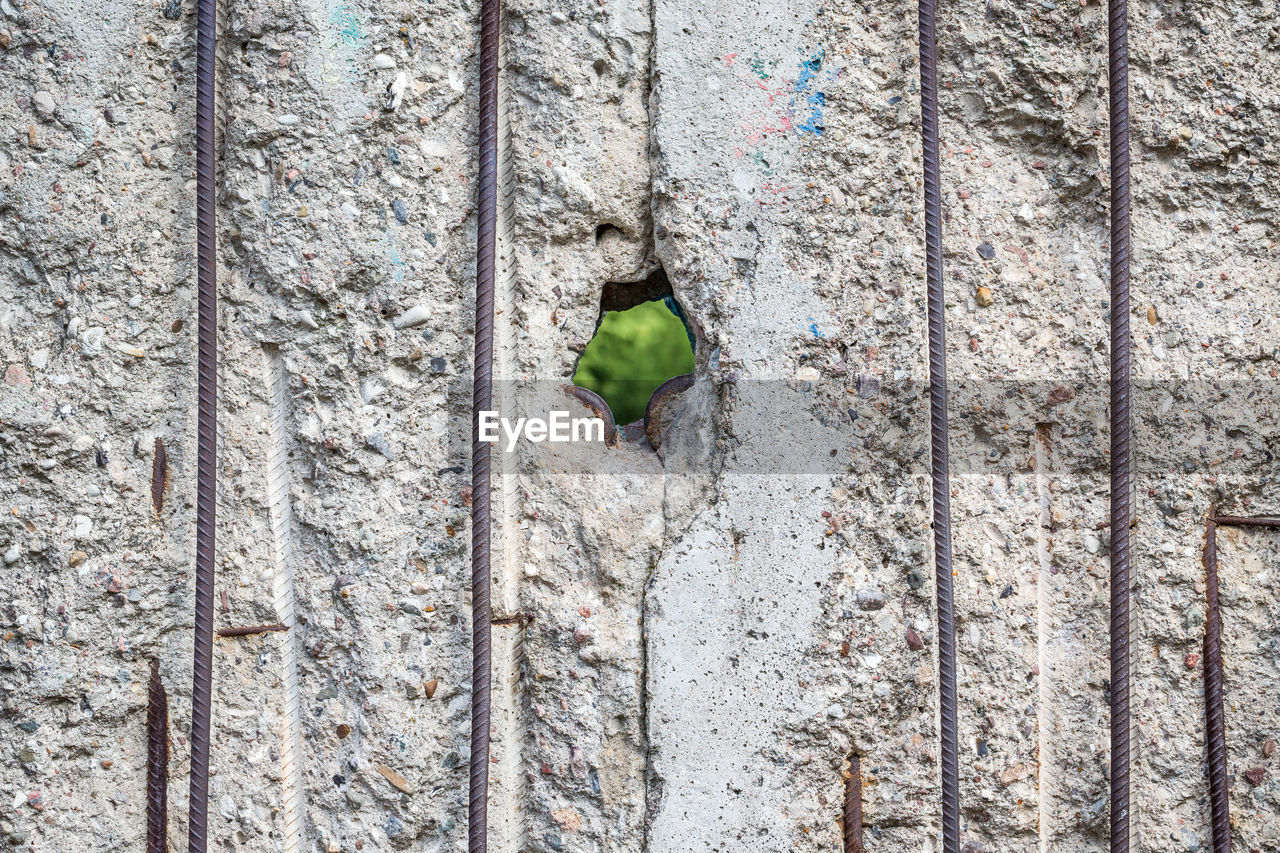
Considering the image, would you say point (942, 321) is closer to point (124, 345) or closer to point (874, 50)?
point (874, 50)

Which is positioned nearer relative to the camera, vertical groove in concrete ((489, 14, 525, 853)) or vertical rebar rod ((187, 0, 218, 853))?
vertical rebar rod ((187, 0, 218, 853))

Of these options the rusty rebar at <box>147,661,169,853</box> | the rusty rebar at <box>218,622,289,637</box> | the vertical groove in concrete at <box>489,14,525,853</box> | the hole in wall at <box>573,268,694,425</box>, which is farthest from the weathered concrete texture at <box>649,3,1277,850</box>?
the hole in wall at <box>573,268,694,425</box>

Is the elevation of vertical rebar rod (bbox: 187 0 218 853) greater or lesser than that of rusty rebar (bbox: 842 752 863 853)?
greater

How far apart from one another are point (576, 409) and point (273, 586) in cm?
49

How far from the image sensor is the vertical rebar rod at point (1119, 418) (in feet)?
4.04

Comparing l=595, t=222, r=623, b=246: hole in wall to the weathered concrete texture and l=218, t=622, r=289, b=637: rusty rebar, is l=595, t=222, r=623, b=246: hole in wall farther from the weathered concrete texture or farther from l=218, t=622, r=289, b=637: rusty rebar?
l=218, t=622, r=289, b=637: rusty rebar

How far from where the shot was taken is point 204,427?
1194mm

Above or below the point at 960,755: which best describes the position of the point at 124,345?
above

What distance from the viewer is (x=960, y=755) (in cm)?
131

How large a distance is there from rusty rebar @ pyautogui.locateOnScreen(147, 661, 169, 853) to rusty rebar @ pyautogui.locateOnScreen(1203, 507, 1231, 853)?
4.78 feet

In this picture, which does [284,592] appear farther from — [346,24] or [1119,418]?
[1119,418]

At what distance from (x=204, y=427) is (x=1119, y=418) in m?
1.21

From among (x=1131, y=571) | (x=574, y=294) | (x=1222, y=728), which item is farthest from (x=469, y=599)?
(x=1222, y=728)

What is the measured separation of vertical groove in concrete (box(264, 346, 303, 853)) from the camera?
128 cm
